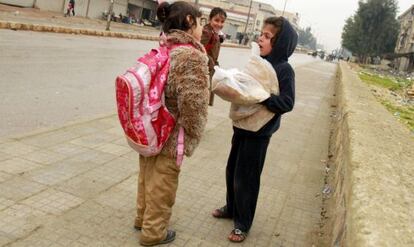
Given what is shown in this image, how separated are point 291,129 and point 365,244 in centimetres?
697

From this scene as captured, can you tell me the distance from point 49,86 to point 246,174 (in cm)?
600

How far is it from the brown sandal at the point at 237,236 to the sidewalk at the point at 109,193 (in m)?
0.05

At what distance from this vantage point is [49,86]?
8.63 m

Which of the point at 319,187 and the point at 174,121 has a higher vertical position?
the point at 174,121

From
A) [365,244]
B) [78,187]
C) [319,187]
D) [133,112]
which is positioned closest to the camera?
[365,244]

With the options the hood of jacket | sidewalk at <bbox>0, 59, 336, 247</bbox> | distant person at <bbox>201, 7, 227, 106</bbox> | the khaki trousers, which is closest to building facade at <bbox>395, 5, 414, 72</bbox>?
distant person at <bbox>201, 7, 227, 106</bbox>

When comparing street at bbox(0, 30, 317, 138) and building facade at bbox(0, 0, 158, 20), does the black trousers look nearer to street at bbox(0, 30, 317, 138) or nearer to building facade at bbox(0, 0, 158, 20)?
street at bbox(0, 30, 317, 138)

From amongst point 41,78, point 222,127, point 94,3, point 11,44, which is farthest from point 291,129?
point 94,3

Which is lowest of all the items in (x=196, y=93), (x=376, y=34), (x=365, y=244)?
(x=365, y=244)

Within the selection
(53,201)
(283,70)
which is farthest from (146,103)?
(53,201)

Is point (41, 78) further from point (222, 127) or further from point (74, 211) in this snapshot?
point (74, 211)

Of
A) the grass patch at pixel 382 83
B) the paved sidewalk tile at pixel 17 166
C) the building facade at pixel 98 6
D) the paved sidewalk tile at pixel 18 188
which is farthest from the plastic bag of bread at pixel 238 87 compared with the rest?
the building facade at pixel 98 6

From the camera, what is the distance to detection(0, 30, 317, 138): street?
255 inches

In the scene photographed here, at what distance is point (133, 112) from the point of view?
3053mm
